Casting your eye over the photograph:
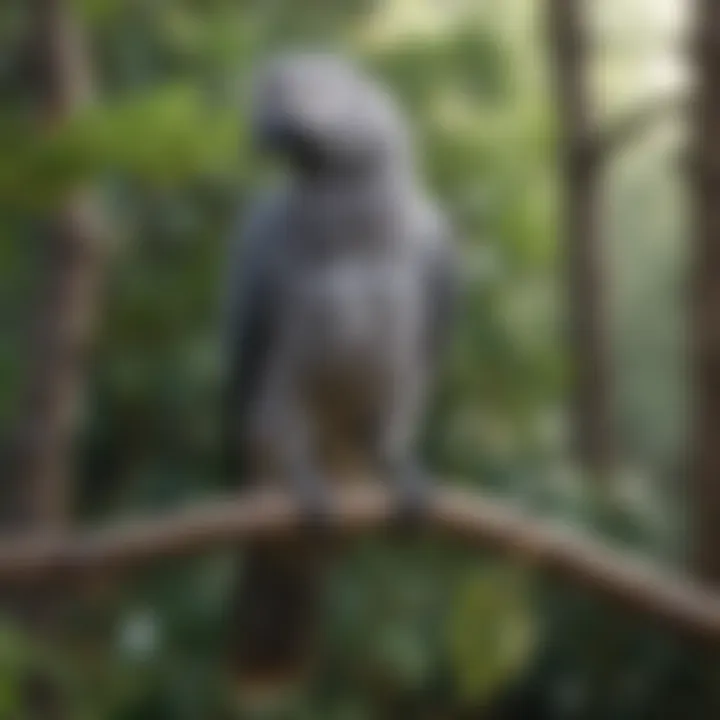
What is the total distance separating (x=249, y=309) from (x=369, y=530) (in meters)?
0.24

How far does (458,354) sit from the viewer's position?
5.34 feet

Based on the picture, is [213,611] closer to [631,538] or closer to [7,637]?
[631,538]

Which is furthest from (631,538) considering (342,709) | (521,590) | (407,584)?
(521,590)

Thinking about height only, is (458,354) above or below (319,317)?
below

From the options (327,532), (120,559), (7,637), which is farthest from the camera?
(327,532)

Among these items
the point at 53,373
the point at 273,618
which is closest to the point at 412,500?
the point at 273,618

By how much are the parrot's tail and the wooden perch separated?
14cm

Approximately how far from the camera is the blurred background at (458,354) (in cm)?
148

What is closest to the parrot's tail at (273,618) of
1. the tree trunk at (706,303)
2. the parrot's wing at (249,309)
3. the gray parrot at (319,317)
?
the gray parrot at (319,317)

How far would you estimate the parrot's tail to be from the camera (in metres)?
1.21

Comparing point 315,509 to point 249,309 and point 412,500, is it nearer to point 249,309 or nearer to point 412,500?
point 412,500

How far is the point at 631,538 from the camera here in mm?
1642

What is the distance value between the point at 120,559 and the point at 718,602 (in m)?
0.42

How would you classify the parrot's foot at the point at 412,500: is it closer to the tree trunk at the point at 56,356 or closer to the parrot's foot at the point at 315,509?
the parrot's foot at the point at 315,509
